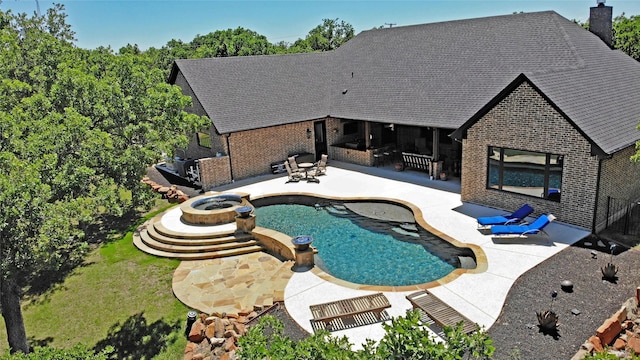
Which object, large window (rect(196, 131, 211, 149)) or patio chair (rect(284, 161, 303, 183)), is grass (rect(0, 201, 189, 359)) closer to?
patio chair (rect(284, 161, 303, 183))

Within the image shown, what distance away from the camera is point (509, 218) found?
14961 mm

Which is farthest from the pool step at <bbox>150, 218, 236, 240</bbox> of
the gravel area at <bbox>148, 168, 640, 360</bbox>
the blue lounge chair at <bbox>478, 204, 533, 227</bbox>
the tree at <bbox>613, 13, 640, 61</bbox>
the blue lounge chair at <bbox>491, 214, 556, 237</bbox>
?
the tree at <bbox>613, 13, 640, 61</bbox>

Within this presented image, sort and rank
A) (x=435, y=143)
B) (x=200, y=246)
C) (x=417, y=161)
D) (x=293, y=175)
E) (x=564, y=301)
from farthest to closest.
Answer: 1. (x=293, y=175)
2. (x=417, y=161)
3. (x=435, y=143)
4. (x=200, y=246)
5. (x=564, y=301)

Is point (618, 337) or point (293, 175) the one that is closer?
point (618, 337)

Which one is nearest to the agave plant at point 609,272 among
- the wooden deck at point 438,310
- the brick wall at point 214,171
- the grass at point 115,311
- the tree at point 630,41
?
the wooden deck at point 438,310

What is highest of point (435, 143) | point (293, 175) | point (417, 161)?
point (435, 143)

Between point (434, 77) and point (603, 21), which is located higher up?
point (603, 21)

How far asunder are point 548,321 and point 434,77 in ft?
53.9

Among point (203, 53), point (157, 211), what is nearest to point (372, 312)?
point (157, 211)

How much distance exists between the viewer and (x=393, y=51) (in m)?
27.1

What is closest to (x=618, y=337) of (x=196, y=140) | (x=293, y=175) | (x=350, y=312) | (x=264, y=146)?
(x=350, y=312)

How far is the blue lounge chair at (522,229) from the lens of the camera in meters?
13.7

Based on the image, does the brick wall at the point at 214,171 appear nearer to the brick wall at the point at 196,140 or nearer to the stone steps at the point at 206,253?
the brick wall at the point at 196,140

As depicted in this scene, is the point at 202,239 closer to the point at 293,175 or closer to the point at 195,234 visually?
the point at 195,234
